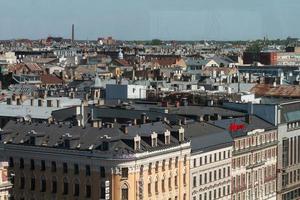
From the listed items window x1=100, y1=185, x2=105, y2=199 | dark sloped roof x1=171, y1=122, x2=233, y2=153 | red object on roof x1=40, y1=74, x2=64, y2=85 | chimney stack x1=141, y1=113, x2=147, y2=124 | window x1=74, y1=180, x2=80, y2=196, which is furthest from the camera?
red object on roof x1=40, y1=74, x2=64, y2=85

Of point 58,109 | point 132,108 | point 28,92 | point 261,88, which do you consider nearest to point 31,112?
point 58,109

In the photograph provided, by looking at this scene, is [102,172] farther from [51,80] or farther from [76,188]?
[51,80]

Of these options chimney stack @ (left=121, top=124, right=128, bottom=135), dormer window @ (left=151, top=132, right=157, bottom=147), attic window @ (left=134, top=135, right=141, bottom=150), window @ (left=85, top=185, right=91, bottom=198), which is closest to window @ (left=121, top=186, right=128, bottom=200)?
window @ (left=85, top=185, right=91, bottom=198)

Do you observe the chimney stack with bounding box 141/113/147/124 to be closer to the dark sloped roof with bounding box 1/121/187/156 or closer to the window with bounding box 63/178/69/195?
the dark sloped roof with bounding box 1/121/187/156

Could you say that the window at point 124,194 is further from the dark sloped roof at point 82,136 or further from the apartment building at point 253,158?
the apartment building at point 253,158

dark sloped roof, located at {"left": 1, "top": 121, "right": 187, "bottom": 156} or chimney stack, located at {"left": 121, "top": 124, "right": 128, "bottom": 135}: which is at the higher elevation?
chimney stack, located at {"left": 121, "top": 124, "right": 128, "bottom": 135}

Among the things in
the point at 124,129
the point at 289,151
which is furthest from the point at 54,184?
the point at 289,151
